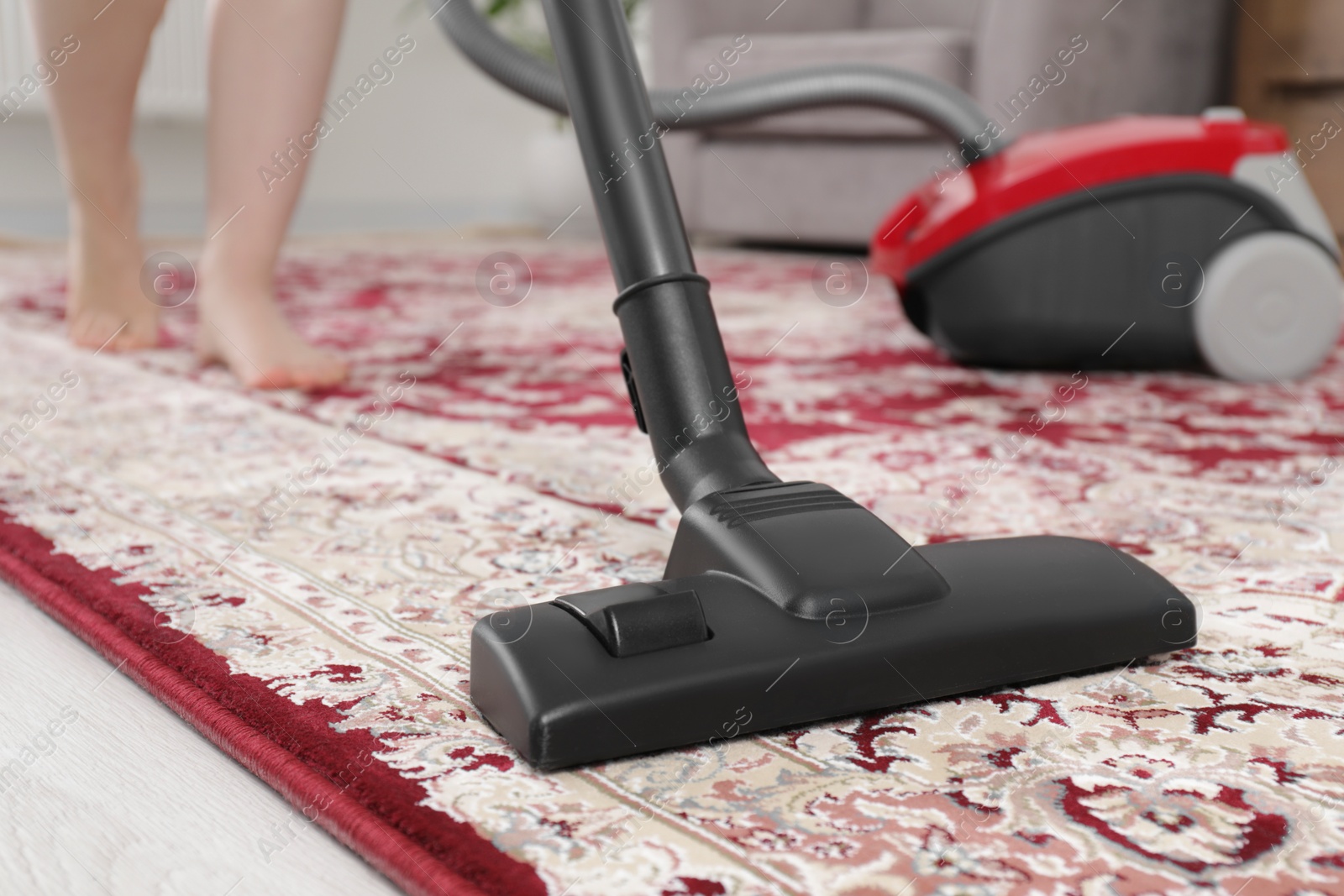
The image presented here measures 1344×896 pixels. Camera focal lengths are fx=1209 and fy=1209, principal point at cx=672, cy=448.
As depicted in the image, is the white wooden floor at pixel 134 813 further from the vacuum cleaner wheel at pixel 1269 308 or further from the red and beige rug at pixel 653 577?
the vacuum cleaner wheel at pixel 1269 308

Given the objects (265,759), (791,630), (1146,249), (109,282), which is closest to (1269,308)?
(1146,249)

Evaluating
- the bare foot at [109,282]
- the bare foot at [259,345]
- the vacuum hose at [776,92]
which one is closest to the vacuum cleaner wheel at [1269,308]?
the vacuum hose at [776,92]

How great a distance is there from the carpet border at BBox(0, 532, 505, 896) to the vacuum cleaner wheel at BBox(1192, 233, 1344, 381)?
1.04 metres

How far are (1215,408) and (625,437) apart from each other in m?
0.56

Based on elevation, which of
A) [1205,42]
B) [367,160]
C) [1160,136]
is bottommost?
[1160,136]

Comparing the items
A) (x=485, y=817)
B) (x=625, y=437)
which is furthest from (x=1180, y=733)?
(x=625, y=437)

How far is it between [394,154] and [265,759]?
3.60 metres

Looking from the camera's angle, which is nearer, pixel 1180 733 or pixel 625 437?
pixel 1180 733

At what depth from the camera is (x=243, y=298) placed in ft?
3.95

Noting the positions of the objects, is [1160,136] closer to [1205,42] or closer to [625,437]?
[625,437]

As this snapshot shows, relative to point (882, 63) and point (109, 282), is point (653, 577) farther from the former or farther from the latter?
point (882, 63)

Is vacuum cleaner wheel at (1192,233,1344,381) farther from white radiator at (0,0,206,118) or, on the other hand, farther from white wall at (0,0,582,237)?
white radiator at (0,0,206,118)

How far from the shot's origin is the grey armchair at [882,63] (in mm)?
2098

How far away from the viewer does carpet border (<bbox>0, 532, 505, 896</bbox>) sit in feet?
1.19
